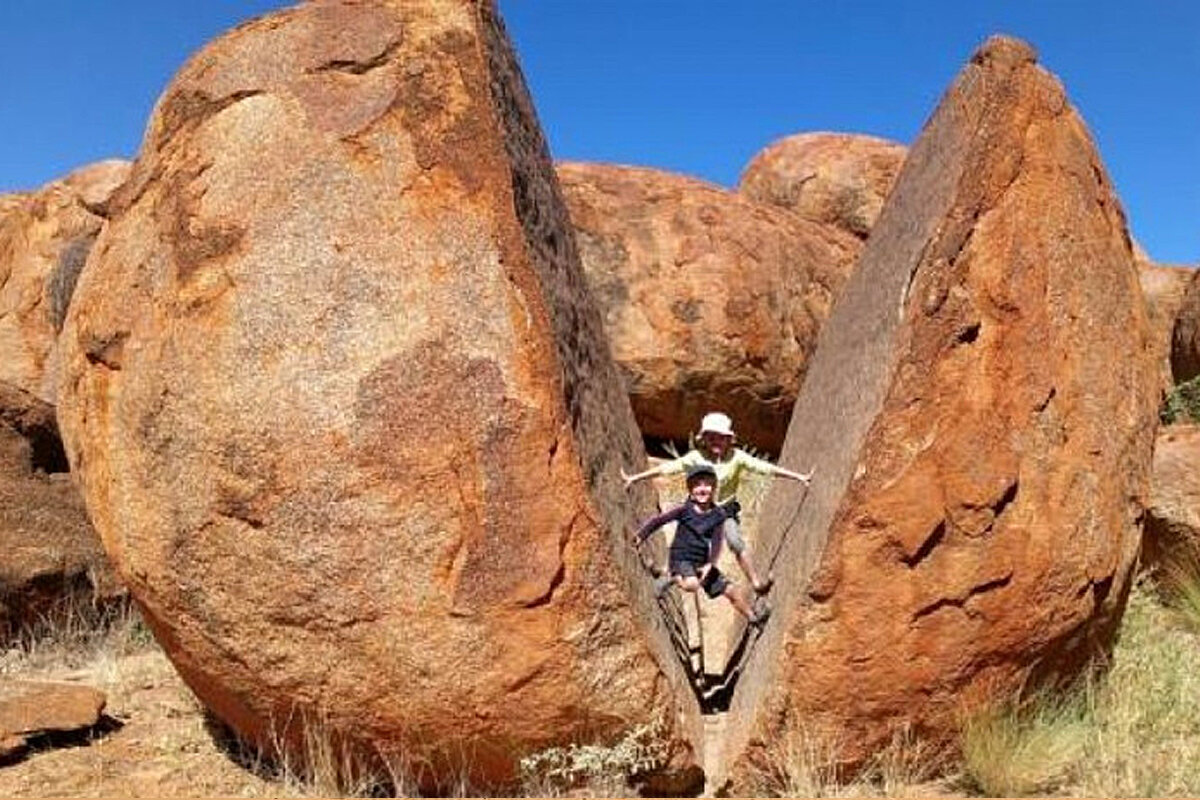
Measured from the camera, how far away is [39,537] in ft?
20.7

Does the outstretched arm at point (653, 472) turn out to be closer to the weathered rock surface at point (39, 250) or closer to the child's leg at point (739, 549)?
the child's leg at point (739, 549)

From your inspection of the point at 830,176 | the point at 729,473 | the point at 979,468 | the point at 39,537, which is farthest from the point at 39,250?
the point at 979,468

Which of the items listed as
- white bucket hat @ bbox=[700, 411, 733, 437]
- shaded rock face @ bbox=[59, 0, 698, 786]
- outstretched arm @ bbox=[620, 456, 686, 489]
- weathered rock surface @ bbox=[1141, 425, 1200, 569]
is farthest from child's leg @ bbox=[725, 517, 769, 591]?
weathered rock surface @ bbox=[1141, 425, 1200, 569]

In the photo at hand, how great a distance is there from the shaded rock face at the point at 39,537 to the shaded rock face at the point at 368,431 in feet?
7.58

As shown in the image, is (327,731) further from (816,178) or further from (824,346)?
(816,178)

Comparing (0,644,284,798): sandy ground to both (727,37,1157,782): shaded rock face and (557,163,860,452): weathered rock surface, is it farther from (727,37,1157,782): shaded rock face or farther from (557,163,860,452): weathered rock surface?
(557,163,860,452): weathered rock surface

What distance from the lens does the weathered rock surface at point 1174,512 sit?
6992 mm

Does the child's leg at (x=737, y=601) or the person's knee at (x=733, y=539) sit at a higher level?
the person's knee at (x=733, y=539)

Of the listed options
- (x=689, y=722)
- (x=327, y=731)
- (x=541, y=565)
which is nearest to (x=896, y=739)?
(x=689, y=722)

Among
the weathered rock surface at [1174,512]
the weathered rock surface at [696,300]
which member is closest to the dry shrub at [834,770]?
the weathered rock surface at [1174,512]

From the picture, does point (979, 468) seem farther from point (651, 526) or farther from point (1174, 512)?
point (1174, 512)

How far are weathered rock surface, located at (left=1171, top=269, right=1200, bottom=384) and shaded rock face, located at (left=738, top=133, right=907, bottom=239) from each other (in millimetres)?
3218

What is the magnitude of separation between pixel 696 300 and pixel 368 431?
228 inches

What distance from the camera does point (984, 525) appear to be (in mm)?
4008
